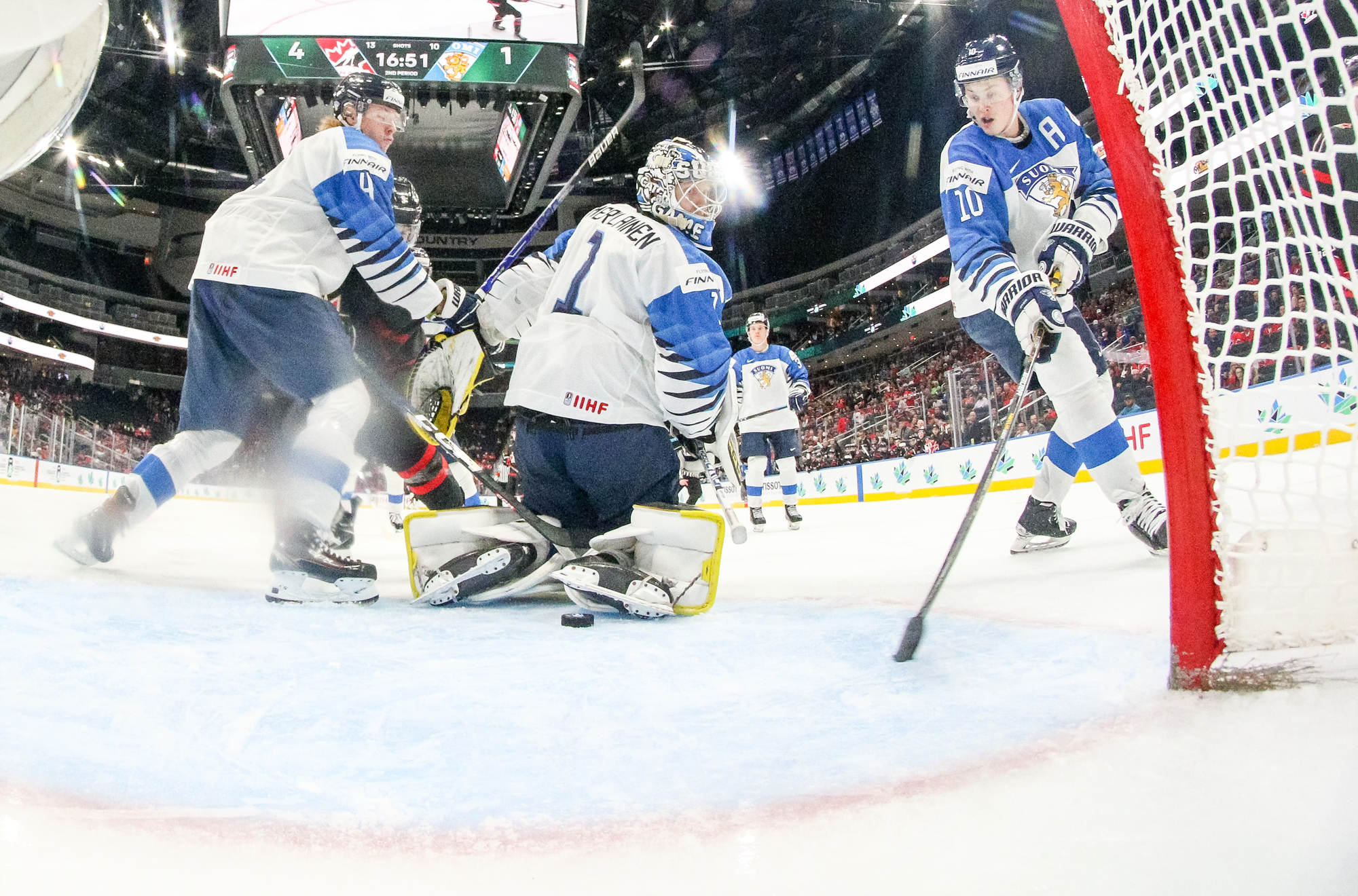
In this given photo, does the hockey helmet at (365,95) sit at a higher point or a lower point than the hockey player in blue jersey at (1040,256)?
higher

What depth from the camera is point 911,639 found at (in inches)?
45.7

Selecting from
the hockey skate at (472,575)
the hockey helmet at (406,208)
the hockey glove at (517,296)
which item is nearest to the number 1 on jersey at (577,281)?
the hockey glove at (517,296)

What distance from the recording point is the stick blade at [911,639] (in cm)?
116

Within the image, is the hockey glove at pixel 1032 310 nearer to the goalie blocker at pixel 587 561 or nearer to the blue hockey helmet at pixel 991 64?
the blue hockey helmet at pixel 991 64

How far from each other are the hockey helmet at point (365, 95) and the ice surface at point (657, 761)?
146cm

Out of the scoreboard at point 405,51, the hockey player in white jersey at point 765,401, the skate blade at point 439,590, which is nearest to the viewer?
the skate blade at point 439,590

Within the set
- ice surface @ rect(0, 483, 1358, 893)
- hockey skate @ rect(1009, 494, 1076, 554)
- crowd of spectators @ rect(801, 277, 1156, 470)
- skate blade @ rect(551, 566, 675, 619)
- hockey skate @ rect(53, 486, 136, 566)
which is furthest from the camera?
crowd of spectators @ rect(801, 277, 1156, 470)

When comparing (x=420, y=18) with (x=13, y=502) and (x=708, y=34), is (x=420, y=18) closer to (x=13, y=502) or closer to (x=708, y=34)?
(x=13, y=502)

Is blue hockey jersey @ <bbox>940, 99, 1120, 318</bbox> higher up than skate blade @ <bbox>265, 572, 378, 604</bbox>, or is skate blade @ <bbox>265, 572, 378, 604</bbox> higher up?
blue hockey jersey @ <bbox>940, 99, 1120, 318</bbox>

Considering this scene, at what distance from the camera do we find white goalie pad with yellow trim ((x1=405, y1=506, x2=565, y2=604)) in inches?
72.1

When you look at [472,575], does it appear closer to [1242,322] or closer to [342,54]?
[1242,322]

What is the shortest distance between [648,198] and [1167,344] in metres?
1.34

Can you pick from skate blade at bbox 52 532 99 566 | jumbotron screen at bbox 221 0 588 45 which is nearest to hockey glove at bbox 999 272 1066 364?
skate blade at bbox 52 532 99 566

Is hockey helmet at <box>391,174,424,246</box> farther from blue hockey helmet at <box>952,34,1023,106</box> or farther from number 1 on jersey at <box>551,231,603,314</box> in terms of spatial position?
blue hockey helmet at <box>952,34,1023,106</box>
